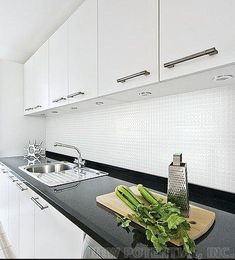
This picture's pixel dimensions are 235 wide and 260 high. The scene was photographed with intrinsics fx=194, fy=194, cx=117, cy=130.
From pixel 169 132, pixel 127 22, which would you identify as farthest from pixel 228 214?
pixel 127 22

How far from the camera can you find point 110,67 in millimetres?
1114

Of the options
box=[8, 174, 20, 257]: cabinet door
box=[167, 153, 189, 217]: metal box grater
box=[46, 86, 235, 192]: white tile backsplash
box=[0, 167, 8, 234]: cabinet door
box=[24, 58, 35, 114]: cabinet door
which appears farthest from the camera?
box=[24, 58, 35, 114]: cabinet door

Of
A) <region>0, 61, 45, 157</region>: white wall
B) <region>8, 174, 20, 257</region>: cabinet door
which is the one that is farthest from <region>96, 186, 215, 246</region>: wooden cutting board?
<region>0, 61, 45, 157</region>: white wall

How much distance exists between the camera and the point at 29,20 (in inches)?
69.4

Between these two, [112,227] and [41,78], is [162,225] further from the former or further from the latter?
[41,78]

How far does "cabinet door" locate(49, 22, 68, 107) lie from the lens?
158cm

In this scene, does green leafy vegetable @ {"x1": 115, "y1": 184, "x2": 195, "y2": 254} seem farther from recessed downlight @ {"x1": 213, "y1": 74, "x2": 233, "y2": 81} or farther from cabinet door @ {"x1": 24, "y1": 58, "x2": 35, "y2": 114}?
cabinet door @ {"x1": 24, "y1": 58, "x2": 35, "y2": 114}

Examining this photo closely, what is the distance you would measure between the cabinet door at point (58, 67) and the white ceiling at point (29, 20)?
0.51 feet

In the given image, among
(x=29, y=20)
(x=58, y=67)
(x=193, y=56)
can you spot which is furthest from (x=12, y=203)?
(x=193, y=56)

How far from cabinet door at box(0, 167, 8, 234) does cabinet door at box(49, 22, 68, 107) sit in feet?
2.93

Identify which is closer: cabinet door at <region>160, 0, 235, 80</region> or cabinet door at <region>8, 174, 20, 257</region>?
cabinet door at <region>160, 0, 235, 80</region>

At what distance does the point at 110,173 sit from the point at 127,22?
1.08 m

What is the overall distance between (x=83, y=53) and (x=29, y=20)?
0.84 meters

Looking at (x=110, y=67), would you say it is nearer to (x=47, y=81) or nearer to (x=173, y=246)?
(x=173, y=246)
